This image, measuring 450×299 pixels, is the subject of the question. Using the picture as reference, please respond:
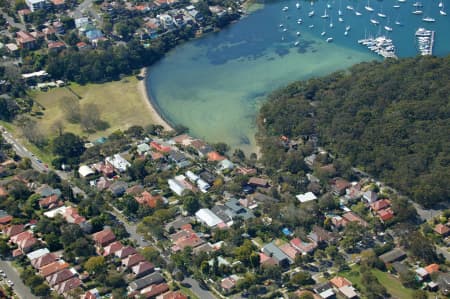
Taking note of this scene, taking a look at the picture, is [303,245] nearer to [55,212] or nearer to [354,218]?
[354,218]

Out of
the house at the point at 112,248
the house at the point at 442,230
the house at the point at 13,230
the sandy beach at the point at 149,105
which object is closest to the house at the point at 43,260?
the house at the point at 112,248

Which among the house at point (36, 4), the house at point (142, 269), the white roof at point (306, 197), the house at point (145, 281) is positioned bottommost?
the white roof at point (306, 197)

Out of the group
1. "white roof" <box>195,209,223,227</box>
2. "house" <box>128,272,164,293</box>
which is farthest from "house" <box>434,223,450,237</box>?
"house" <box>128,272,164,293</box>

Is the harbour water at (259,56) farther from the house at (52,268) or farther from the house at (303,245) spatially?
the house at (52,268)

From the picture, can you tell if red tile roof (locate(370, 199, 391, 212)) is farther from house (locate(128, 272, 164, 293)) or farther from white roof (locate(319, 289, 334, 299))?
house (locate(128, 272, 164, 293))

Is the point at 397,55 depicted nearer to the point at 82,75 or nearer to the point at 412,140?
the point at 412,140

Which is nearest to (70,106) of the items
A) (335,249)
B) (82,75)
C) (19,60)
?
(82,75)
